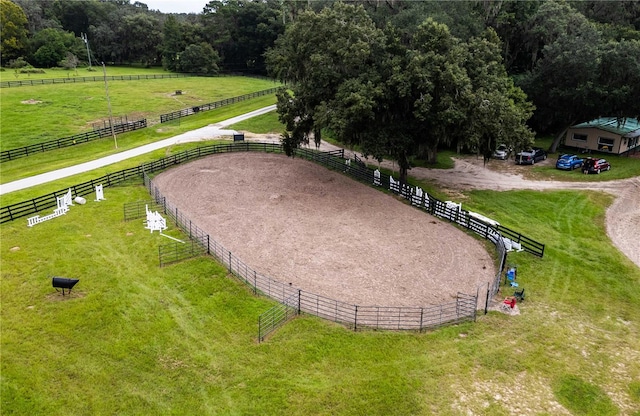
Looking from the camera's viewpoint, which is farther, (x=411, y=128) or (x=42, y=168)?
(x=42, y=168)

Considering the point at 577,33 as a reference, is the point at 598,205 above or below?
below

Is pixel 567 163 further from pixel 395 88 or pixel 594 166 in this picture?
pixel 395 88

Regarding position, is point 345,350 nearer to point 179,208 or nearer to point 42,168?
point 179,208

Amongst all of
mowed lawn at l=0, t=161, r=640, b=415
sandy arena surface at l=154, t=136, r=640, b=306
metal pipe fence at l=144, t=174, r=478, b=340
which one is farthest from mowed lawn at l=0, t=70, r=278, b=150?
metal pipe fence at l=144, t=174, r=478, b=340

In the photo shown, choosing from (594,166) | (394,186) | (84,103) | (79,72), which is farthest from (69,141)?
(594,166)

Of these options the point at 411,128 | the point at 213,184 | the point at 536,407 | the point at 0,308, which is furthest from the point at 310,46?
the point at 536,407

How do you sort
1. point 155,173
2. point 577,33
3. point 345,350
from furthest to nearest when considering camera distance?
point 577,33
point 155,173
point 345,350

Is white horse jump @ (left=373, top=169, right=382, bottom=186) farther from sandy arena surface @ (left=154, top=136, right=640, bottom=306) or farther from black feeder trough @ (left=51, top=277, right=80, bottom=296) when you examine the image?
black feeder trough @ (left=51, top=277, right=80, bottom=296)

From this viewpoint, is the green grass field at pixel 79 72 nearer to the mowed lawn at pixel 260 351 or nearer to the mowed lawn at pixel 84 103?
the mowed lawn at pixel 84 103
